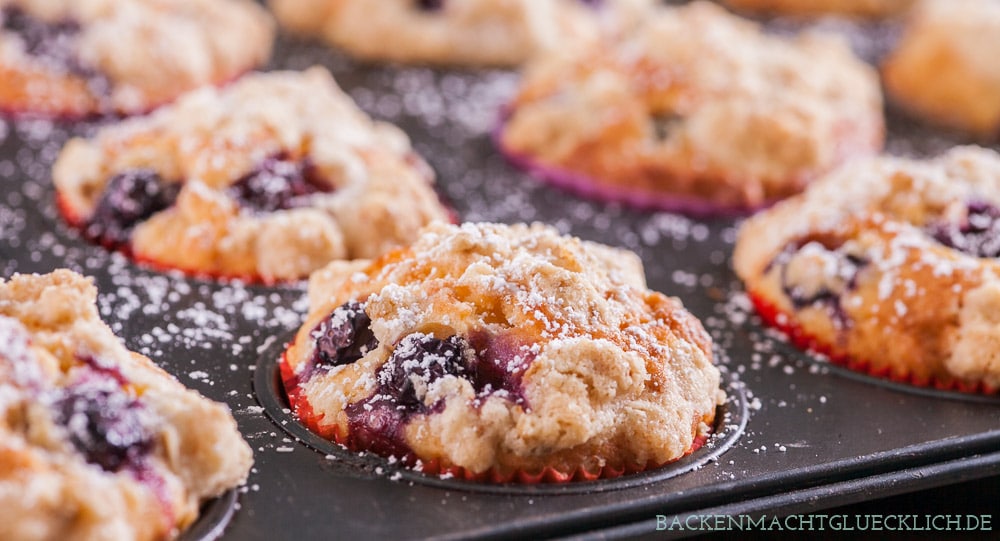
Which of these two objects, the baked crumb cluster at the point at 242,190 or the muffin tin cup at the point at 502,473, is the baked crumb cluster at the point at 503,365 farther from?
the baked crumb cluster at the point at 242,190

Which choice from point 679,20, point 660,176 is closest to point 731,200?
point 660,176

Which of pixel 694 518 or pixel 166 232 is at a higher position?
pixel 694 518

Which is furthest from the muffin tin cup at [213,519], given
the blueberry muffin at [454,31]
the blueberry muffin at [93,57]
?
the blueberry muffin at [454,31]

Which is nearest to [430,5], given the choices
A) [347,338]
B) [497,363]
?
[347,338]

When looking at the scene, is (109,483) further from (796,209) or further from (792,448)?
(796,209)

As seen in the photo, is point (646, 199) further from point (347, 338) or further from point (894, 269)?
point (347, 338)

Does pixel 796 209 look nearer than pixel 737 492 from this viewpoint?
No
